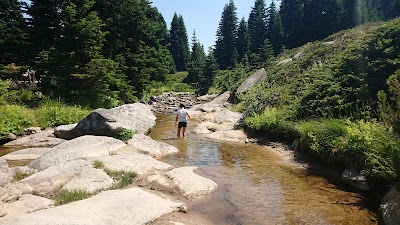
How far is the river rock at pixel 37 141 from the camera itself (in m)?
12.5

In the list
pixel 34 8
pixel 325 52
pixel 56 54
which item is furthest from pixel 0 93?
pixel 325 52

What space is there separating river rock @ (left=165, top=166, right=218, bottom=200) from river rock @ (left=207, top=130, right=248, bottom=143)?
6321 mm

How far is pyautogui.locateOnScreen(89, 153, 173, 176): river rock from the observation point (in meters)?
8.41

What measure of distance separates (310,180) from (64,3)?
62.1 feet

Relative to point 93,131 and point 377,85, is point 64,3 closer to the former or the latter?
point 93,131

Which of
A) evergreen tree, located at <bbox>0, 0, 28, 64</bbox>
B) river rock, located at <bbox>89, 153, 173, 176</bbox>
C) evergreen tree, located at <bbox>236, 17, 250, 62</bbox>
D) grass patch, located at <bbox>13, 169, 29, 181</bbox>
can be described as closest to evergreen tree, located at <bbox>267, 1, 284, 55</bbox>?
evergreen tree, located at <bbox>236, 17, 250, 62</bbox>

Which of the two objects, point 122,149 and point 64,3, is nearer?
point 122,149

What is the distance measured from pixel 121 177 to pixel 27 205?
2.40 m

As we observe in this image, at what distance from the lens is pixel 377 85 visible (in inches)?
436

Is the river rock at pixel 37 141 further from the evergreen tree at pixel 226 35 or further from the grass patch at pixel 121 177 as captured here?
the evergreen tree at pixel 226 35

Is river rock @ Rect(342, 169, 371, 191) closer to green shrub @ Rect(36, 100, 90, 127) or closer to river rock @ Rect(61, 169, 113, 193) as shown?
river rock @ Rect(61, 169, 113, 193)

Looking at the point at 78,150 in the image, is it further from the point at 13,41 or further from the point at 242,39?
the point at 242,39

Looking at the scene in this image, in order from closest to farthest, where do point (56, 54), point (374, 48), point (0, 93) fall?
point (374, 48)
point (0, 93)
point (56, 54)

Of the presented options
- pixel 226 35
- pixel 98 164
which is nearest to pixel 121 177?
pixel 98 164
